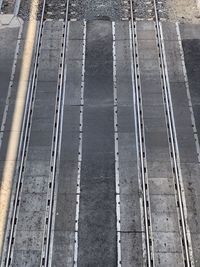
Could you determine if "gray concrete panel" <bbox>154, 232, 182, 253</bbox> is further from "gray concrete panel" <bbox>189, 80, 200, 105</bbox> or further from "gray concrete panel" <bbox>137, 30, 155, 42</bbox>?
"gray concrete panel" <bbox>137, 30, 155, 42</bbox>

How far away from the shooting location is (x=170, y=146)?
760 inches

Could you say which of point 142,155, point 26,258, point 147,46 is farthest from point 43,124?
point 147,46

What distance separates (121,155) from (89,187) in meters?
2.15

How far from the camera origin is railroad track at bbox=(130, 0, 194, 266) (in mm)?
16250

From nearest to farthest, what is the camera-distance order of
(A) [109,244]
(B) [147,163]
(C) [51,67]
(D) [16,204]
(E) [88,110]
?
(A) [109,244], (D) [16,204], (B) [147,163], (E) [88,110], (C) [51,67]

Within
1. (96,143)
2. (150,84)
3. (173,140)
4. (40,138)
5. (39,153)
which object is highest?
(150,84)

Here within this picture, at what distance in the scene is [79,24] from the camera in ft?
83.0

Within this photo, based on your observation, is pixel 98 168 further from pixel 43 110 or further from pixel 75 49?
pixel 75 49

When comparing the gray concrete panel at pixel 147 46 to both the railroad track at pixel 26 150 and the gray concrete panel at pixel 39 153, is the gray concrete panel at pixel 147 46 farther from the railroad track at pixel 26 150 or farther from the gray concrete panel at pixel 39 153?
the gray concrete panel at pixel 39 153

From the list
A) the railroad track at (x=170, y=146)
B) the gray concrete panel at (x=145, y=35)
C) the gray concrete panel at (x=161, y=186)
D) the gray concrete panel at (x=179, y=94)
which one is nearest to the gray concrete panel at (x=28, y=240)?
the railroad track at (x=170, y=146)

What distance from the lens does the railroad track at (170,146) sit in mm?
16250

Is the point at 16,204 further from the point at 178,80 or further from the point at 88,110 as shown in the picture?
the point at 178,80

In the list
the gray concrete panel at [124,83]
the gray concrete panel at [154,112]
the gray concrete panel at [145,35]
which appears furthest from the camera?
the gray concrete panel at [145,35]

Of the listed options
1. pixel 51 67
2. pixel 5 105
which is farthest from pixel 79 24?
pixel 5 105
